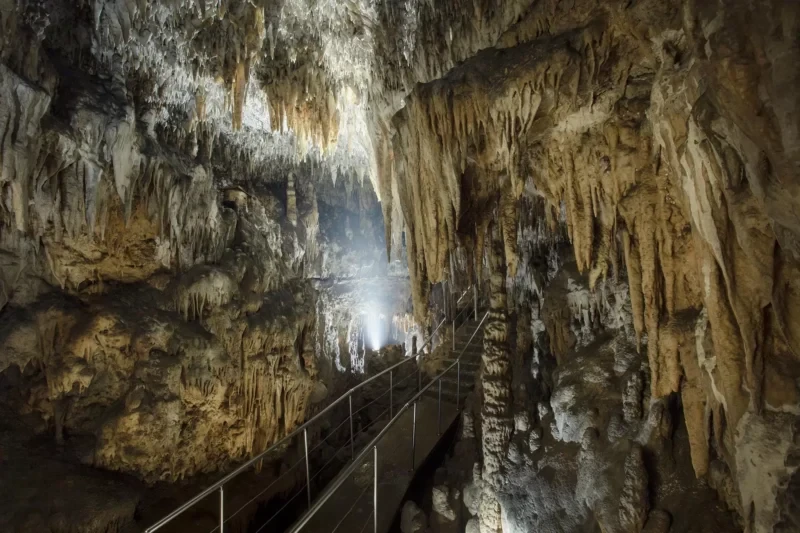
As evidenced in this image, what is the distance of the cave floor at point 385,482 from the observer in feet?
13.3

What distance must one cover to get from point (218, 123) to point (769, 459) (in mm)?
9232

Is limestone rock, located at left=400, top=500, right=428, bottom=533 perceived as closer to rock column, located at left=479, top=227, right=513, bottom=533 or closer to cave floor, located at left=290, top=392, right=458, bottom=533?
cave floor, located at left=290, top=392, right=458, bottom=533

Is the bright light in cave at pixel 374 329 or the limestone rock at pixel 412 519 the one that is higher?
the bright light in cave at pixel 374 329

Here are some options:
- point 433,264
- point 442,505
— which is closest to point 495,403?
point 442,505

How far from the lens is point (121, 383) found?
20.9 feet

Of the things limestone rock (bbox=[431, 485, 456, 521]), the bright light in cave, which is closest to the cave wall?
the bright light in cave

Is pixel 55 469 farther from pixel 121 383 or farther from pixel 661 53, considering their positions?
pixel 661 53

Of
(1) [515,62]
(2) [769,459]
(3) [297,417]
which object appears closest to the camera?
(2) [769,459]

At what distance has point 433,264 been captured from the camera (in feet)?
16.4

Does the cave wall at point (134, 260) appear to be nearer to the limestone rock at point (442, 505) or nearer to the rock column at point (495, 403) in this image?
the limestone rock at point (442, 505)

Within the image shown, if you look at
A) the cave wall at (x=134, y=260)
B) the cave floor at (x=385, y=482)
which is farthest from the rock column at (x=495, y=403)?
the cave wall at (x=134, y=260)

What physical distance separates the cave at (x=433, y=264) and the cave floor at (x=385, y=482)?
4 cm

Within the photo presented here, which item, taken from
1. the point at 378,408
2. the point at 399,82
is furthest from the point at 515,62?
the point at 378,408

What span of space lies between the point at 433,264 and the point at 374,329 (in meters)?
8.75
